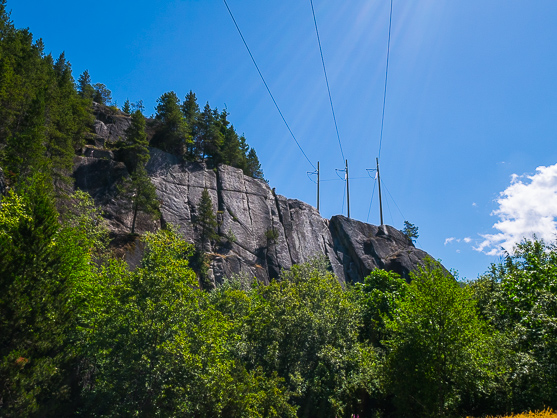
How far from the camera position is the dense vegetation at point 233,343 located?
518 inches

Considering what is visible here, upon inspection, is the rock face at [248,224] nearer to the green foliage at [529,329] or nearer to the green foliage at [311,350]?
the green foliage at [311,350]

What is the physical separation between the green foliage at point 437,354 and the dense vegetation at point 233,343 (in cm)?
5

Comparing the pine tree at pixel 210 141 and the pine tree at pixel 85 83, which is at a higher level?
the pine tree at pixel 85 83

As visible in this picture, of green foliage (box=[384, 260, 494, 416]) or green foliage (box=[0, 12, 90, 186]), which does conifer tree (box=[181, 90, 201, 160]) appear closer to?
green foliage (box=[0, 12, 90, 186])

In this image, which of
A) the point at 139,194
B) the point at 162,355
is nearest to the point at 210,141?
the point at 139,194

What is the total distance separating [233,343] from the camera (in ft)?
58.6

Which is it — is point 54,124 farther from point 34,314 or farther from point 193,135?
point 34,314

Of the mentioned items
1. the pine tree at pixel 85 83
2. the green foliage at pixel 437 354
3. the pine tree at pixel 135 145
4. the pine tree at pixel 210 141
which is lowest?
the green foliage at pixel 437 354

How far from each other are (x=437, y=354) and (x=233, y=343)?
9.70 metres

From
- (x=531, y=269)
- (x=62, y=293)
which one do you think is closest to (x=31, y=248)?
(x=62, y=293)

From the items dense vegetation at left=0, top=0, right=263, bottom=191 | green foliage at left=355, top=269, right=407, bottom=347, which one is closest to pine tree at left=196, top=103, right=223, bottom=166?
dense vegetation at left=0, top=0, right=263, bottom=191

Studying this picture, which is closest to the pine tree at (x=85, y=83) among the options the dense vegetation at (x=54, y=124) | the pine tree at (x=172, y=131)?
the dense vegetation at (x=54, y=124)

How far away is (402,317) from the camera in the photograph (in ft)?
54.9

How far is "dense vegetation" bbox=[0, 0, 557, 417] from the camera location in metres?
13.1
